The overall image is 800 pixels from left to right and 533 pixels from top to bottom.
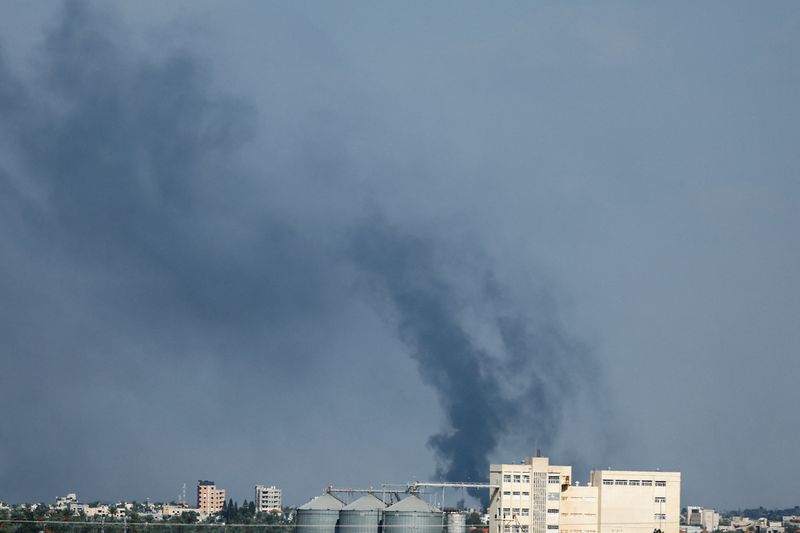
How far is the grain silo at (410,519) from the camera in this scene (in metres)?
141

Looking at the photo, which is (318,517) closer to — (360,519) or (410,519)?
(360,519)

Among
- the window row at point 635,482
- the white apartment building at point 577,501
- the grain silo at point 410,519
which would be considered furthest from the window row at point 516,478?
the window row at point 635,482

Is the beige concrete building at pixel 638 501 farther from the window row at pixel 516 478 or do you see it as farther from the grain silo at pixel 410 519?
the grain silo at pixel 410 519

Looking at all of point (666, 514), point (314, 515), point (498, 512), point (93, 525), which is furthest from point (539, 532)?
point (93, 525)

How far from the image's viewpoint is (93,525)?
17775 cm

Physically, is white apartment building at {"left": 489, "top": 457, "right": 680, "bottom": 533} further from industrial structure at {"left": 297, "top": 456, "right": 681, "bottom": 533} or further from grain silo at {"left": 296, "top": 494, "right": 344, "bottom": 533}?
grain silo at {"left": 296, "top": 494, "right": 344, "bottom": 533}

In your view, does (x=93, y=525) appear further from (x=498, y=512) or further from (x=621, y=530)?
(x=621, y=530)

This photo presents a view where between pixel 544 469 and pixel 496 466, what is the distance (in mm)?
5243

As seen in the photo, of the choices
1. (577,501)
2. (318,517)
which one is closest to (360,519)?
(318,517)

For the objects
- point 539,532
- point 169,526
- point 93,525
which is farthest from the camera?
point 169,526

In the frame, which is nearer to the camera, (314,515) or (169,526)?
(314,515)

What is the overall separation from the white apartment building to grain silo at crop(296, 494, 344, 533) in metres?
16.9

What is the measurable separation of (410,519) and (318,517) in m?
11.2

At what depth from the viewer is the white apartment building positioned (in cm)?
14138
